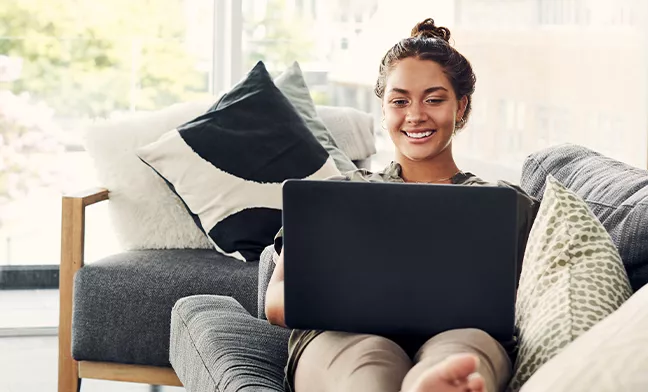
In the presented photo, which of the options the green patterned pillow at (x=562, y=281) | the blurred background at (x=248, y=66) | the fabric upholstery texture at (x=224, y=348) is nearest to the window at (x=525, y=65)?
the blurred background at (x=248, y=66)

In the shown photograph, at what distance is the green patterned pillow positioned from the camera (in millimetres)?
1371

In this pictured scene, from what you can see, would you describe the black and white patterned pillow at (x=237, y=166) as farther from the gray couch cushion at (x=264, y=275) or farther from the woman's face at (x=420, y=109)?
the woman's face at (x=420, y=109)

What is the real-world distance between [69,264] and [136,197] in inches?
13.5

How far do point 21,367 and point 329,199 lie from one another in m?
2.44

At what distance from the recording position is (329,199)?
141 cm

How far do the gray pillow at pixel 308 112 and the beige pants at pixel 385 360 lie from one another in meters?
1.81

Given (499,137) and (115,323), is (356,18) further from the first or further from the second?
(115,323)

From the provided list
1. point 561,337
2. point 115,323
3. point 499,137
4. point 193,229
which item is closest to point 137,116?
point 193,229

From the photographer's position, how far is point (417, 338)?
1.46 metres

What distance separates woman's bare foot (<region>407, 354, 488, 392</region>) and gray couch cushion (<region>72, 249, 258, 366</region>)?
1657mm

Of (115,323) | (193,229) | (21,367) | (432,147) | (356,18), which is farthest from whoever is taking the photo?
(356,18)

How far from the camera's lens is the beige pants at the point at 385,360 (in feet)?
4.48

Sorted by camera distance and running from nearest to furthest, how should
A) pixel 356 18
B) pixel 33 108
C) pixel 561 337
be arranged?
pixel 561 337 → pixel 33 108 → pixel 356 18

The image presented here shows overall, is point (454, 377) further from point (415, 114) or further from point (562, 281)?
point (415, 114)
